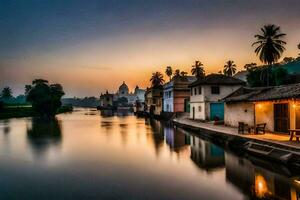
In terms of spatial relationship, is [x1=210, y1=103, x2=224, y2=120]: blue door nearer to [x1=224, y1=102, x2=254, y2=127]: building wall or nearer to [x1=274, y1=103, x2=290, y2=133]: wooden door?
[x1=224, y1=102, x2=254, y2=127]: building wall

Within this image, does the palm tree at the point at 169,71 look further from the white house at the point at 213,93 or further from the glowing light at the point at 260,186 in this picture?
the glowing light at the point at 260,186

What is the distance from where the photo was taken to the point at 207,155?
65.9ft

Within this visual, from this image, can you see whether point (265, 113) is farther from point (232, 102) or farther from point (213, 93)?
point (213, 93)

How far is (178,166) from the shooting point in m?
17.0

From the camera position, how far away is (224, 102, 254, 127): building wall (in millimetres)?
26297

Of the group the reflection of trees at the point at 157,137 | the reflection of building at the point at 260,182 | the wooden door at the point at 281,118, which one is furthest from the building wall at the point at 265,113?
the reflection of trees at the point at 157,137

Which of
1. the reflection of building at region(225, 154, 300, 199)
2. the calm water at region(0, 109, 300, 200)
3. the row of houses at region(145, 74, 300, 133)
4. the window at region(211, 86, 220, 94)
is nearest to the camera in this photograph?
the reflection of building at region(225, 154, 300, 199)

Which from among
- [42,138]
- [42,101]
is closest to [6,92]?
[42,101]

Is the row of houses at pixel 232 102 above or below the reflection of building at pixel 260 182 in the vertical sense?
above

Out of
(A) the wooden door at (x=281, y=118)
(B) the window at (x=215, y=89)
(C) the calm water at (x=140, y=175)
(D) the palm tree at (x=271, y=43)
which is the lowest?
(C) the calm water at (x=140, y=175)

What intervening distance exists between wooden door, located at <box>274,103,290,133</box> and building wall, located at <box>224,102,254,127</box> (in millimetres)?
3417

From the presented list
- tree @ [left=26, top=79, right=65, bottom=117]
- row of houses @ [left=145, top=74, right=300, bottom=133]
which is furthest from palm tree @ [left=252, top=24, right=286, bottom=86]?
tree @ [left=26, top=79, right=65, bottom=117]

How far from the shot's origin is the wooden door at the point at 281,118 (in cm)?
2107

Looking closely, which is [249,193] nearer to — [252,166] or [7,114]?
[252,166]
